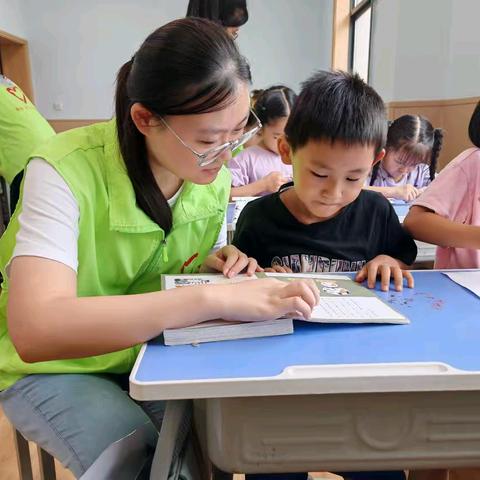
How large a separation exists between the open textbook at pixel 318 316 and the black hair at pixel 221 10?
1.10 m

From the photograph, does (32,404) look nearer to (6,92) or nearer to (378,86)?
(6,92)

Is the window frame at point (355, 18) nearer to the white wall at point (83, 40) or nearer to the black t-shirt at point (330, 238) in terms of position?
the white wall at point (83, 40)

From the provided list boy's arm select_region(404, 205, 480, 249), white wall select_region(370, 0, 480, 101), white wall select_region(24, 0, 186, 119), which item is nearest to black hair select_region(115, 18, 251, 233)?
boy's arm select_region(404, 205, 480, 249)

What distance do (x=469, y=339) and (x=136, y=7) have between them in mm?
6044

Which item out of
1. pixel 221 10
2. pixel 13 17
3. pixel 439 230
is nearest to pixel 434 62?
pixel 221 10

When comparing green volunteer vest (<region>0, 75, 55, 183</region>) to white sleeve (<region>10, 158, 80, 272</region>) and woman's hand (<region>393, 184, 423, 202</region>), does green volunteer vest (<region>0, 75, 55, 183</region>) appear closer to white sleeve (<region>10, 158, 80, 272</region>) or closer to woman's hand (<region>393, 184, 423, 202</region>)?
white sleeve (<region>10, 158, 80, 272</region>)

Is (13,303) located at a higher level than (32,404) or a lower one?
higher

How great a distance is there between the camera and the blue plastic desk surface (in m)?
0.54

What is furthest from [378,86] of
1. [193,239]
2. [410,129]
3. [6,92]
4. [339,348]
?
[339,348]

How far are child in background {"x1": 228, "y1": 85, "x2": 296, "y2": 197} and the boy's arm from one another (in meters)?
0.99

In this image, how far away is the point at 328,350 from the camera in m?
0.58

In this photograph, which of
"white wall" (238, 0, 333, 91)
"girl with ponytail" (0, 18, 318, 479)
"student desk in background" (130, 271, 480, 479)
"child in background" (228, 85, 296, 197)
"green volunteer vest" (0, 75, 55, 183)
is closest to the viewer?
"student desk in background" (130, 271, 480, 479)

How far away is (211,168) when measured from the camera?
32.0 inches

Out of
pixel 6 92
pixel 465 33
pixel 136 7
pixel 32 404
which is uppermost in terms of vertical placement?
pixel 136 7
